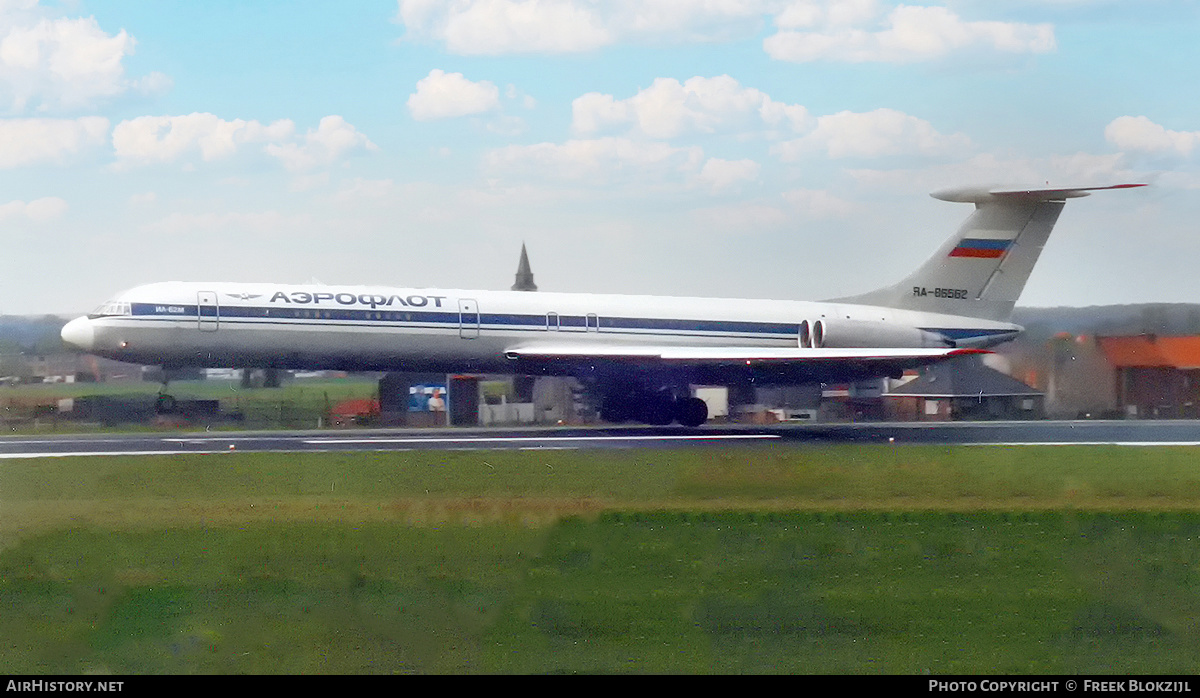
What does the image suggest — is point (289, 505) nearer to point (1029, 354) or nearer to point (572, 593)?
point (572, 593)

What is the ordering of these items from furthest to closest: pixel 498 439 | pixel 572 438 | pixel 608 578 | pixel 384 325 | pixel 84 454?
pixel 384 325 < pixel 498 439 < pixel 572 438 < pixel 84 454 < pixel 608 578

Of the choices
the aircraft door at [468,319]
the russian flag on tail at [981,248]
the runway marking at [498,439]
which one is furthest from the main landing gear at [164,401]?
the russian flag on tail at [981,248]

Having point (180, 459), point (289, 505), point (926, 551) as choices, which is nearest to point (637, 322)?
point (180, 459)

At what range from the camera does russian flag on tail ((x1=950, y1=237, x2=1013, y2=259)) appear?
3638 centimetres

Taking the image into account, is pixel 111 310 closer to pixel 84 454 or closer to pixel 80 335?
pixel 80 335

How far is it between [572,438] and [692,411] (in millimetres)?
6823

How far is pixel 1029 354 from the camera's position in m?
35.0

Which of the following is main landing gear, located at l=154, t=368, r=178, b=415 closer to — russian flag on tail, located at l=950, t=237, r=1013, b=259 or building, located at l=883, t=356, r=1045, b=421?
building, located at l=883, t=356, r=1045, b=421

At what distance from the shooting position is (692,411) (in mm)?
34156

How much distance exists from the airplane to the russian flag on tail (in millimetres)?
29

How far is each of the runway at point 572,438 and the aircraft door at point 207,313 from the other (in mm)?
2522

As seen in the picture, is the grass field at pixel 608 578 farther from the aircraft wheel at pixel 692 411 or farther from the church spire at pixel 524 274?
the church spire at pixel 524 274

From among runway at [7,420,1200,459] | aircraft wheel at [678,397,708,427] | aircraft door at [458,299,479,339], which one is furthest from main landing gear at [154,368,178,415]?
aircraft wheel at [678,397,708,427]

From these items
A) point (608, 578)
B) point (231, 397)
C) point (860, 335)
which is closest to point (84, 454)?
Answer: point (231, 397)
